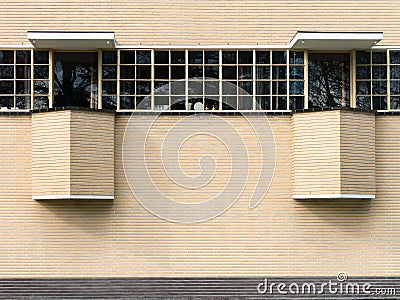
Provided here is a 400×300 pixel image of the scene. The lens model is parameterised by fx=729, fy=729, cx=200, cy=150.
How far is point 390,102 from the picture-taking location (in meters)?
18.0

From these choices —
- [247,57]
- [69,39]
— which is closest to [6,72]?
[69,39]

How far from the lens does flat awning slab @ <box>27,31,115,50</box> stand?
16938mm

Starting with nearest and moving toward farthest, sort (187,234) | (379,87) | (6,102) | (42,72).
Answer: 1. (187,234)
2. (6,102)
3. (42,72)
4. (379,87)

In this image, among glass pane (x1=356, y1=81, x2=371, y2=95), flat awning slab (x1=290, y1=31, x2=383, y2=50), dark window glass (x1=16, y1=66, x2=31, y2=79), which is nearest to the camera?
flat awning slab (x1=290, y1=31, x2=383, y2=50)

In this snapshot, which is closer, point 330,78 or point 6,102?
point 6,102

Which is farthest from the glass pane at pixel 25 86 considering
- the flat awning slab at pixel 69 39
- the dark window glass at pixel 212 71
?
the dark window glass at pixel 212 71

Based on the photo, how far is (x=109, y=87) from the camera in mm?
17891

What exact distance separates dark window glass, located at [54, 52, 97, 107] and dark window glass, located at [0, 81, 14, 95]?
106 centimetres

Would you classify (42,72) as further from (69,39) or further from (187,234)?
(187,234)

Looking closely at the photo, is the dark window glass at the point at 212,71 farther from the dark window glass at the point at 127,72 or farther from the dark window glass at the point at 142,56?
the dark window glass at the point at 127,72

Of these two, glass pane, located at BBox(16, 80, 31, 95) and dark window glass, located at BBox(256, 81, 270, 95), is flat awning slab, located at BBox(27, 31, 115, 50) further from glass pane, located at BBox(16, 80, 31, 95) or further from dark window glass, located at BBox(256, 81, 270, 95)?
dark window glass, located at BBox(256, 81, 270, 95)

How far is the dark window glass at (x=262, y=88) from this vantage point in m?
18.0

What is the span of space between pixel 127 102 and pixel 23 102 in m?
2.54

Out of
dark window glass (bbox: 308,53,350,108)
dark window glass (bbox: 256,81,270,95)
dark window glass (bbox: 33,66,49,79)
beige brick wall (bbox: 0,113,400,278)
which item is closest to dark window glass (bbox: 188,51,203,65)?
dark window glass (bbox: 256,81,270,95)
